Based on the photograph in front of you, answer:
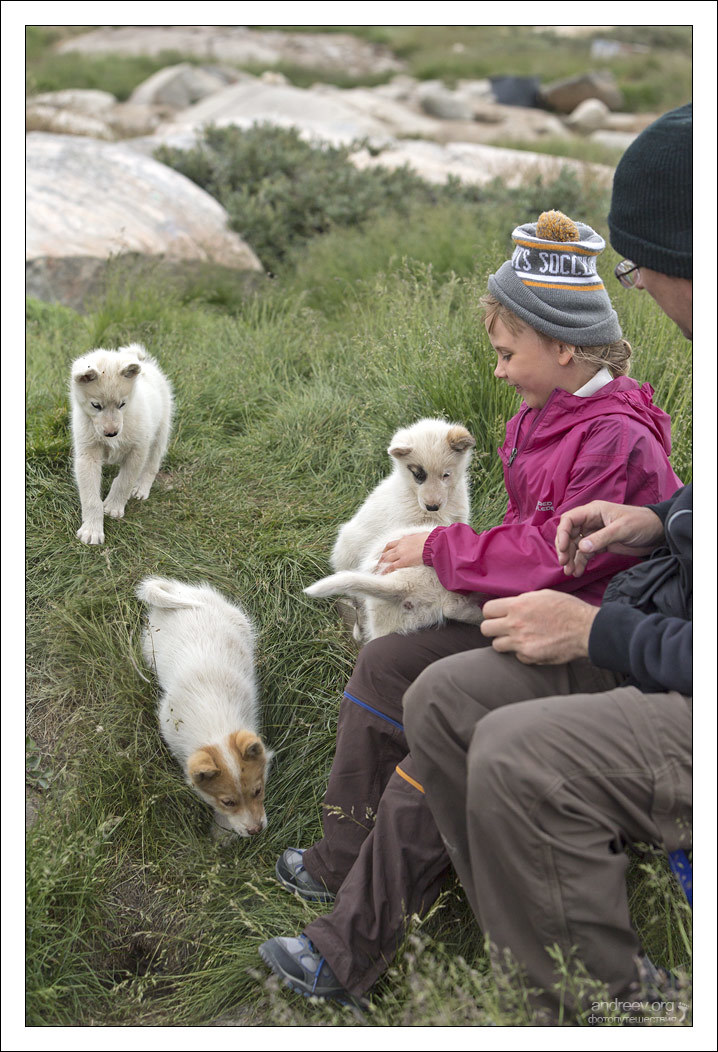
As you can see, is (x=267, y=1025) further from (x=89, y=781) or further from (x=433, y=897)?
(x=89, y=781)

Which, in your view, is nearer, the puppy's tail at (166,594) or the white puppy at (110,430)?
the puppy's tail at (166,594)

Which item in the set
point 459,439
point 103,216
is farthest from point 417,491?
point 103,216

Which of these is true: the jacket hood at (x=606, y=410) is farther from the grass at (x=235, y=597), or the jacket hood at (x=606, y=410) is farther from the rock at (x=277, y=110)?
the rock at (x=277, y=110)

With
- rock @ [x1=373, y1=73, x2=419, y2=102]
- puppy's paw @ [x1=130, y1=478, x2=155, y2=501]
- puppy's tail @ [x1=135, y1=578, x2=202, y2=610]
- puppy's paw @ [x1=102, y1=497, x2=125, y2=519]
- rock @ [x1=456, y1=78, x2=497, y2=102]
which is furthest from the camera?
rock @ [x1=456, y1=78, x2=497, y2=102]

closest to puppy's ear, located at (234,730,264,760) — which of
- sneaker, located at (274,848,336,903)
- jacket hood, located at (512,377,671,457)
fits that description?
sneaker, located at (274,848,336,903)

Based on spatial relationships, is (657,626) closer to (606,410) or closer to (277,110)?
(606,410)

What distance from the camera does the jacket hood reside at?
291cm

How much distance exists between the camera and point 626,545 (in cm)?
270

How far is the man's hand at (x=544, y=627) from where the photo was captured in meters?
2.47

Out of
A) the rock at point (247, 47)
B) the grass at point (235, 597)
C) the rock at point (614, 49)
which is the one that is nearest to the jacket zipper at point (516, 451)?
the grass at point (235, 597)

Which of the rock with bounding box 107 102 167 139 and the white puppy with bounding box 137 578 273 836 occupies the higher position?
the rock with bounding box 107 102 167 139

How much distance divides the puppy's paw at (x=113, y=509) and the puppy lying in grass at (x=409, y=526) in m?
1.18

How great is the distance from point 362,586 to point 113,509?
77.7 inches

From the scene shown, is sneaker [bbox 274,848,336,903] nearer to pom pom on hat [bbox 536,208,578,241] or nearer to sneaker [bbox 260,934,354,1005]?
sneaker [bbox 260,934,354,1005]
